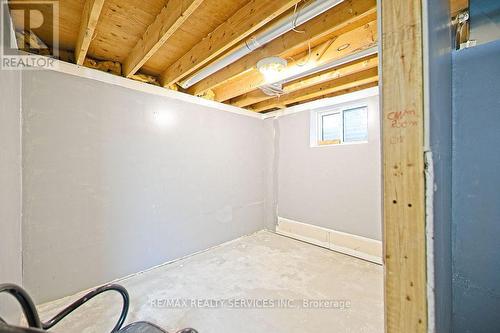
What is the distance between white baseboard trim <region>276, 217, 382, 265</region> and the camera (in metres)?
2.69

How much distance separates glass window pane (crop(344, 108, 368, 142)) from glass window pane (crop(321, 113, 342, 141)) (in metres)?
0.10

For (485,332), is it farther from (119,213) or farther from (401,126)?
(119,213)

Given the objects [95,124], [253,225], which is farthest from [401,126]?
[253,225]

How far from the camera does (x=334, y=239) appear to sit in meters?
3.03

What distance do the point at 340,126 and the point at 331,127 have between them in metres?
0.14

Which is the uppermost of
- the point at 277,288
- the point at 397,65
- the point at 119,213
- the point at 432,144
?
the point at 397,65

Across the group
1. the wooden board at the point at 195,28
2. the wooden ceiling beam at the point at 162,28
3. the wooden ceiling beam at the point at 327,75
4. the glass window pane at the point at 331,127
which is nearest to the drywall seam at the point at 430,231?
the wooden ceiling beam at the point at 162,28

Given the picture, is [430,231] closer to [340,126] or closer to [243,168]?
[340,126]

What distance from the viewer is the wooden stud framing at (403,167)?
687 millimetres

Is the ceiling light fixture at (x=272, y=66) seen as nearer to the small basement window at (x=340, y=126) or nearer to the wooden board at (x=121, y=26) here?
the wooden board at (x=121, y=26)

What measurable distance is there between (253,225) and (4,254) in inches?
118

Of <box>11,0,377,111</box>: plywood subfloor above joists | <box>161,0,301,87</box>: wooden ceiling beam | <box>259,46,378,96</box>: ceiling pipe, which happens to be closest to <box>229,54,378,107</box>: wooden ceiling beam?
<box>11,0,377,111</box>: plywood subfloor above joists

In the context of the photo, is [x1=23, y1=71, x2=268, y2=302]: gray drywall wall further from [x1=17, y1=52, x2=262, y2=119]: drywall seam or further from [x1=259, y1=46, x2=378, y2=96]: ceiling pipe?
[x1=259, y1=46, x2=378, y2=96]: ceiling pipe

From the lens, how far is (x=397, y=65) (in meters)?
0.72
